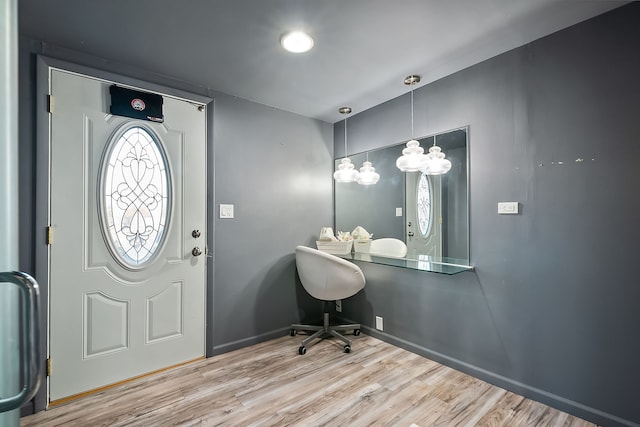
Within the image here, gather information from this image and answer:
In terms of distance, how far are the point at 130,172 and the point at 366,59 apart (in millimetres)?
1889

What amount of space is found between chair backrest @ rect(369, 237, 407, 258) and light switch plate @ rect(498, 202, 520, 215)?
2.85 feet

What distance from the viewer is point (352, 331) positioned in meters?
3.05

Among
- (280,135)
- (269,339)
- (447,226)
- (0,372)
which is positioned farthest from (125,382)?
(447,226)

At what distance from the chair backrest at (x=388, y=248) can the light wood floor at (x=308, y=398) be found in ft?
2.89

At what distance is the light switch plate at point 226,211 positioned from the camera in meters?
2.63

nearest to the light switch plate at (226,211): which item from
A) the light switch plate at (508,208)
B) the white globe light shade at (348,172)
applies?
the white globe light shade at (348,172)

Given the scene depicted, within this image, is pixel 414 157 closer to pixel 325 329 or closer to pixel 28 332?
pixel 325 329

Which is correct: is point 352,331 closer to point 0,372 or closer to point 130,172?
point 130,172

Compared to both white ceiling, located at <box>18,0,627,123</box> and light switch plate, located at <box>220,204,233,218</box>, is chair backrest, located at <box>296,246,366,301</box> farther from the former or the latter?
white ceiling, located at <box>18,0,627,123</box>

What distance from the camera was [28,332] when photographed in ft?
2.35

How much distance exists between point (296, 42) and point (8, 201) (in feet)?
5.36

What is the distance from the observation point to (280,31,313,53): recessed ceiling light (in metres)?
1.81

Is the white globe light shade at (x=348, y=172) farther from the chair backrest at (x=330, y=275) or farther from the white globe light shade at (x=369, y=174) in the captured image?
the chair backrest at (x=330, y=275)

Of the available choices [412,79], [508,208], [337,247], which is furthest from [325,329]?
[412,79]
